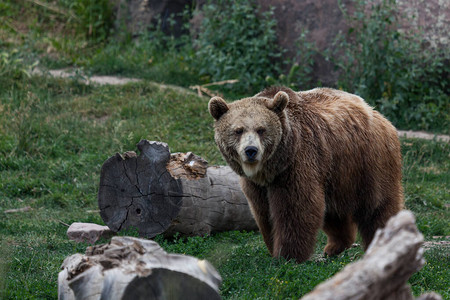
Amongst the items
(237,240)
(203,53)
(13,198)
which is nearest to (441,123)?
(203,53)

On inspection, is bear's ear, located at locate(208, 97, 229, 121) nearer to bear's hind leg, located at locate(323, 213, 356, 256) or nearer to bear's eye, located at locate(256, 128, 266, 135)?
bear's eye, located at locate(256, 128, 266, 135)

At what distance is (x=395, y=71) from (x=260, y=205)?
17.7ft

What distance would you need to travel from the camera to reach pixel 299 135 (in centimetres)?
531

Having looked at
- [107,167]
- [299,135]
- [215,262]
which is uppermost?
[299,135]

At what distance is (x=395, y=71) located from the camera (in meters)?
9.98

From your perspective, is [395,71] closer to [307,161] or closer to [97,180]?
[97,180]

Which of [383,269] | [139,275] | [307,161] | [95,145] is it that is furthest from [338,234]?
[95,145]

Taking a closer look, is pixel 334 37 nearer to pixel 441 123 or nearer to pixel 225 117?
pixel 441 123

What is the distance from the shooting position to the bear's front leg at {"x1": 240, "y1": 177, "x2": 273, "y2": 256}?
5.40 m

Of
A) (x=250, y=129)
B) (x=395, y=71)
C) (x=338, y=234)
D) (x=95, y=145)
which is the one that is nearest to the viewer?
(x=250, y=129)

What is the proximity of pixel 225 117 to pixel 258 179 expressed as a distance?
0.58 meters

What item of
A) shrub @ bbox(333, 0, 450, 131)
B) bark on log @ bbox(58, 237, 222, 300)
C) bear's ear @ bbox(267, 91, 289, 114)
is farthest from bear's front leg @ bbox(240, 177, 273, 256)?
shrub @ bbox(333, 0, 450, 131)

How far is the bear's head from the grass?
84 cm

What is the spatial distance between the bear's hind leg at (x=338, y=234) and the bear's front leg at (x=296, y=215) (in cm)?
91
